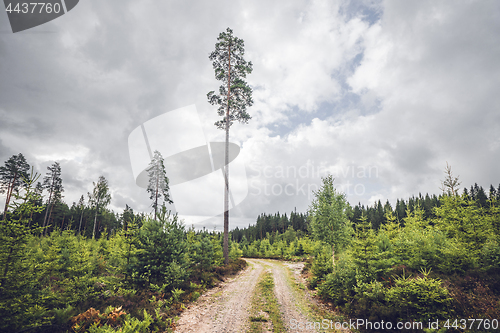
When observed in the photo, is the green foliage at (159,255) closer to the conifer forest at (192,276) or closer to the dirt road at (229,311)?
the conifer forest at (192,276)

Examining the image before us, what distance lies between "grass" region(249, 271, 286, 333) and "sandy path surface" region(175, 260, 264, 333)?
1.08 feet

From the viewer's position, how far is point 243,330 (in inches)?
311

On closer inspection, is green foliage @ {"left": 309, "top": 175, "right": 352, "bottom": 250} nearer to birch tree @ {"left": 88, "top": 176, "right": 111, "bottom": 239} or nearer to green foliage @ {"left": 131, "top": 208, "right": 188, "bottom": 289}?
green foliage @ {"left": 131, "top": 208, "right": 188, "bottom": 289}

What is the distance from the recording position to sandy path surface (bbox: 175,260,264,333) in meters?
8.22

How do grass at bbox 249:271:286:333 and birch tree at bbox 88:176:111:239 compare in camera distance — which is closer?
grass at bbox 249:271:286:333

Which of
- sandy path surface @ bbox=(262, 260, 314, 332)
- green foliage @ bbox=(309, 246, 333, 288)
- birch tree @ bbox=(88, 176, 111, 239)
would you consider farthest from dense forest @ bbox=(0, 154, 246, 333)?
birch tree @ bbox=(88, 176, 111, 239)

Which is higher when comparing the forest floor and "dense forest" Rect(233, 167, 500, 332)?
"dense forest" Rect(233, 167, 500, 332)

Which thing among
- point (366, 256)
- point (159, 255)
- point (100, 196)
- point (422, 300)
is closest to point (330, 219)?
point (366, 256)

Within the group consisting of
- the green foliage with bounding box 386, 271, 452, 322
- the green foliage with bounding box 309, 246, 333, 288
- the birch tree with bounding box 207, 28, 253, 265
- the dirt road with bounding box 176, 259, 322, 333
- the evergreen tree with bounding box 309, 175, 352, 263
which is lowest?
the dirt road with bounding box 176, 259, 322, 333

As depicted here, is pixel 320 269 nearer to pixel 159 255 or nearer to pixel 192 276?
pixel 192 276

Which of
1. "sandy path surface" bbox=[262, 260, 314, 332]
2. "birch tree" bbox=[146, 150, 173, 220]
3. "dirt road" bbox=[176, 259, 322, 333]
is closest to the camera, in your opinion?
"dirt road" bbox=[176, 259, 322, 333]

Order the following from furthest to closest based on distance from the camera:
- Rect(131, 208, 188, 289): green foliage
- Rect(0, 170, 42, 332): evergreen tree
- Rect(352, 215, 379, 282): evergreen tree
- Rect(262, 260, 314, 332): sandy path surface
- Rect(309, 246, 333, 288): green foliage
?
1. Rect(309, 246, 333, 288): green foliage
2. Rect(131, 208, 188, 289): green foliage
3. Rect(352, 215, 379, 282): evergreen tree
4. Rect(262, 260, 314, 332): sandy path surface
5. Rect(0, 170, 42, 332): evergreen tree

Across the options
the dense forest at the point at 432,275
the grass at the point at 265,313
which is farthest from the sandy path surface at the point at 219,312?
the dense forest at the point at 432,275

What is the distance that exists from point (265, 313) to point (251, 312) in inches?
27.2
